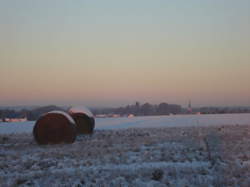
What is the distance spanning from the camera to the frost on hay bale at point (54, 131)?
1322cm

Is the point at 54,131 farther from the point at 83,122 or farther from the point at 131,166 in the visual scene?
the point at 131,166

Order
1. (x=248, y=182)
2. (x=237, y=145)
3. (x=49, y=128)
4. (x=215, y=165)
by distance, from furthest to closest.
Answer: (x=49, y=128), (x=237, y=145), (x=215, y=165), (x=248, y=182)

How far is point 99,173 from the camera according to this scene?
23.9 ft

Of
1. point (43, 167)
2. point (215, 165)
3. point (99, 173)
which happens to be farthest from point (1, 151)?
point (215, 165)

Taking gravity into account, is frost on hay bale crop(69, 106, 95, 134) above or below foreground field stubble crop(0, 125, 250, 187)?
above

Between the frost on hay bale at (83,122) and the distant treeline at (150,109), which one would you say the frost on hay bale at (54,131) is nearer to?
the frost on hay bale at (83,122)

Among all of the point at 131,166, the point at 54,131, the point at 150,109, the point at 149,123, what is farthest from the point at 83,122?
the point at 150,109

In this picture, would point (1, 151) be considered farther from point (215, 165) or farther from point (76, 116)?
point (215, 165)

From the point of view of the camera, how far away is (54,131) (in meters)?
13.3

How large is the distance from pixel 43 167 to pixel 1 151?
4295 millimetres

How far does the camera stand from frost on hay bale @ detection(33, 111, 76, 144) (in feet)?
43.4

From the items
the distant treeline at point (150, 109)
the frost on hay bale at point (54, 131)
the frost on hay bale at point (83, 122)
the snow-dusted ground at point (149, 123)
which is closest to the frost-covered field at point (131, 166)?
the frost on hay bale at point (54, 131)

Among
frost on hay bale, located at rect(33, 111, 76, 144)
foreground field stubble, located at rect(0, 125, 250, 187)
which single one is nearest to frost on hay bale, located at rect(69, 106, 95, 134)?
frost on hay bale, located at rect(33, 111, 76, 144)

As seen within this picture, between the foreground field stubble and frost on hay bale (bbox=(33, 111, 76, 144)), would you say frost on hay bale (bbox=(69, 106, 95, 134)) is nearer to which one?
frost on hay bale (bbox=(33, 111, 76, 144))
